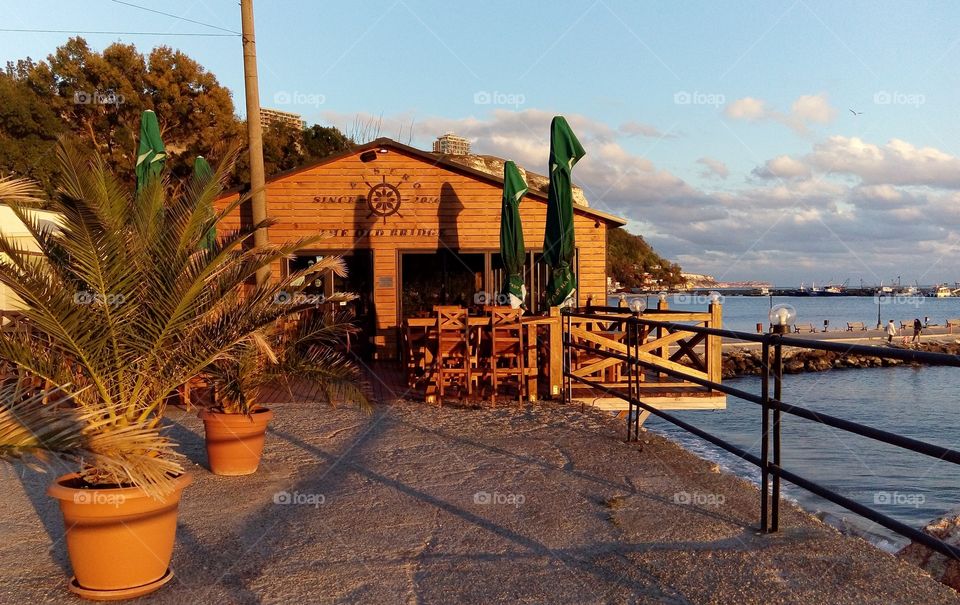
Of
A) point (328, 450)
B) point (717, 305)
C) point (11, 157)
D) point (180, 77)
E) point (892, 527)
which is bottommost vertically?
point (328, 450)

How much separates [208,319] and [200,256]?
486 millimetres

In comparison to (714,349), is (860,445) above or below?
below

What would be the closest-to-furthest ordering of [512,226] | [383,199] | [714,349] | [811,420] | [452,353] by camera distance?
[811,420] < [714,349] < [452,353] < [512,226] < [383,199]

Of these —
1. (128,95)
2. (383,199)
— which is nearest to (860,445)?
(383,199)

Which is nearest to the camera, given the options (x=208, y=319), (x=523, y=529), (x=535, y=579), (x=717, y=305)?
(x=535, y=579)

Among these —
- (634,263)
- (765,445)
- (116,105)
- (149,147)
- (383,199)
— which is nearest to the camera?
(765,445)

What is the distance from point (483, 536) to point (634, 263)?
68374mm

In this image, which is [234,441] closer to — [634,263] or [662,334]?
[662,334]

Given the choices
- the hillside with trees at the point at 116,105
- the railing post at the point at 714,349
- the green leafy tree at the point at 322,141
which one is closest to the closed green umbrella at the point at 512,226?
the railing post at the point at 714,349

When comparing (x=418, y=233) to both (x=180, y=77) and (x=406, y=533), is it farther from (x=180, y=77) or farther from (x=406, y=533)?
(x=180, y=77)

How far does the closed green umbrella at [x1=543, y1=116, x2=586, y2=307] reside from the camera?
10344 millimetres

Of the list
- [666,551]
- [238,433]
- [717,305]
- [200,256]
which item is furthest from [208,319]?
[717,305]

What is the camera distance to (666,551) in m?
4.26

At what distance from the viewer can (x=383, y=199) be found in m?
14.7
